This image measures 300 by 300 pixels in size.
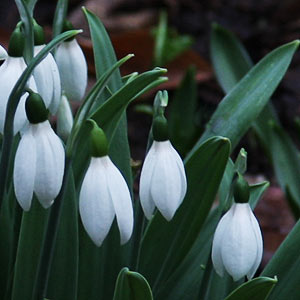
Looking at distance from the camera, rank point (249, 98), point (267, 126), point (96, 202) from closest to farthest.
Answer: point (96, 202) → point (249, 98) → point (267, 126)

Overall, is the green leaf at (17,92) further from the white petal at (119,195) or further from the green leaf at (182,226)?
the green leaf at (182,226)

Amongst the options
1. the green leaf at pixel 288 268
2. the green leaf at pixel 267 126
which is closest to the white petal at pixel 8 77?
the green leaf at pixel 288 268

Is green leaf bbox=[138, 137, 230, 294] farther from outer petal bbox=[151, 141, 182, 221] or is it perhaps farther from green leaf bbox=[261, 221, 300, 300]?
outer petal bbox=[151, 141, 182, 221]

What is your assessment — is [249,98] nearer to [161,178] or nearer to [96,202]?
[161,178]

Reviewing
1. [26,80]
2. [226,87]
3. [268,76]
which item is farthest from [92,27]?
[226,87]

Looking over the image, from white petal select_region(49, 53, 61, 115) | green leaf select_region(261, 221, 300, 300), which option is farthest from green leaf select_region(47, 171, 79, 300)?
green leaf select_region(261, 221, 300, 300)

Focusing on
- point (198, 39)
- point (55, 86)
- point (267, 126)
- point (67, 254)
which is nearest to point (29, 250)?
point (67, 254)

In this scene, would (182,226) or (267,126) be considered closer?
(182,226)
